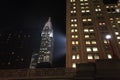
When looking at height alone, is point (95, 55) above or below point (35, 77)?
above

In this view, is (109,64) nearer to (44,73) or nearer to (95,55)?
(44,73)

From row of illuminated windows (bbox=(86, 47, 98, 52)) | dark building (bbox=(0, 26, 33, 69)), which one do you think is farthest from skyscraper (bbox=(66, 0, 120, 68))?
dark building (bbox=(0, 26, 33, 69))

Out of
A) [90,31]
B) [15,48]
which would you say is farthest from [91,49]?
[15,48]

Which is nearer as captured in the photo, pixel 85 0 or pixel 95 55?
pixel 95 55

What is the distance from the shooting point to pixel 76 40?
69000 millimetres

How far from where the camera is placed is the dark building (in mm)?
119012

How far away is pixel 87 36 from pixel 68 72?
4964 cm

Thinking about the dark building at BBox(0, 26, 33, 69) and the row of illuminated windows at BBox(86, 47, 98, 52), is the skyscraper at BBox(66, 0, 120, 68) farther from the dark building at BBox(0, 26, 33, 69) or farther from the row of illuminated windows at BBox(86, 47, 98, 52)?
the dark building at BBox(0, 26, 33, 69)

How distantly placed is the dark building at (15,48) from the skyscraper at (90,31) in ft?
196

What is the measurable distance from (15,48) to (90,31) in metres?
73.8

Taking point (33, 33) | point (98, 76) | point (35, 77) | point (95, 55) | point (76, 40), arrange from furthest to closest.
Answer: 1. point (33, 33)
2. point (76, 40)
3. point (95, 55)
4. point (35, 77)
5. point (98, 76)

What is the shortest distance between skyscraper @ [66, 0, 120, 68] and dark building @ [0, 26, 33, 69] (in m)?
59.6

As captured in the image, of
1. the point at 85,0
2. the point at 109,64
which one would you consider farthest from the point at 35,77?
the point at 85,0

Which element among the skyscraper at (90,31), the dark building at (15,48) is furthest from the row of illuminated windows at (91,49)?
the dark building at (15,48)
